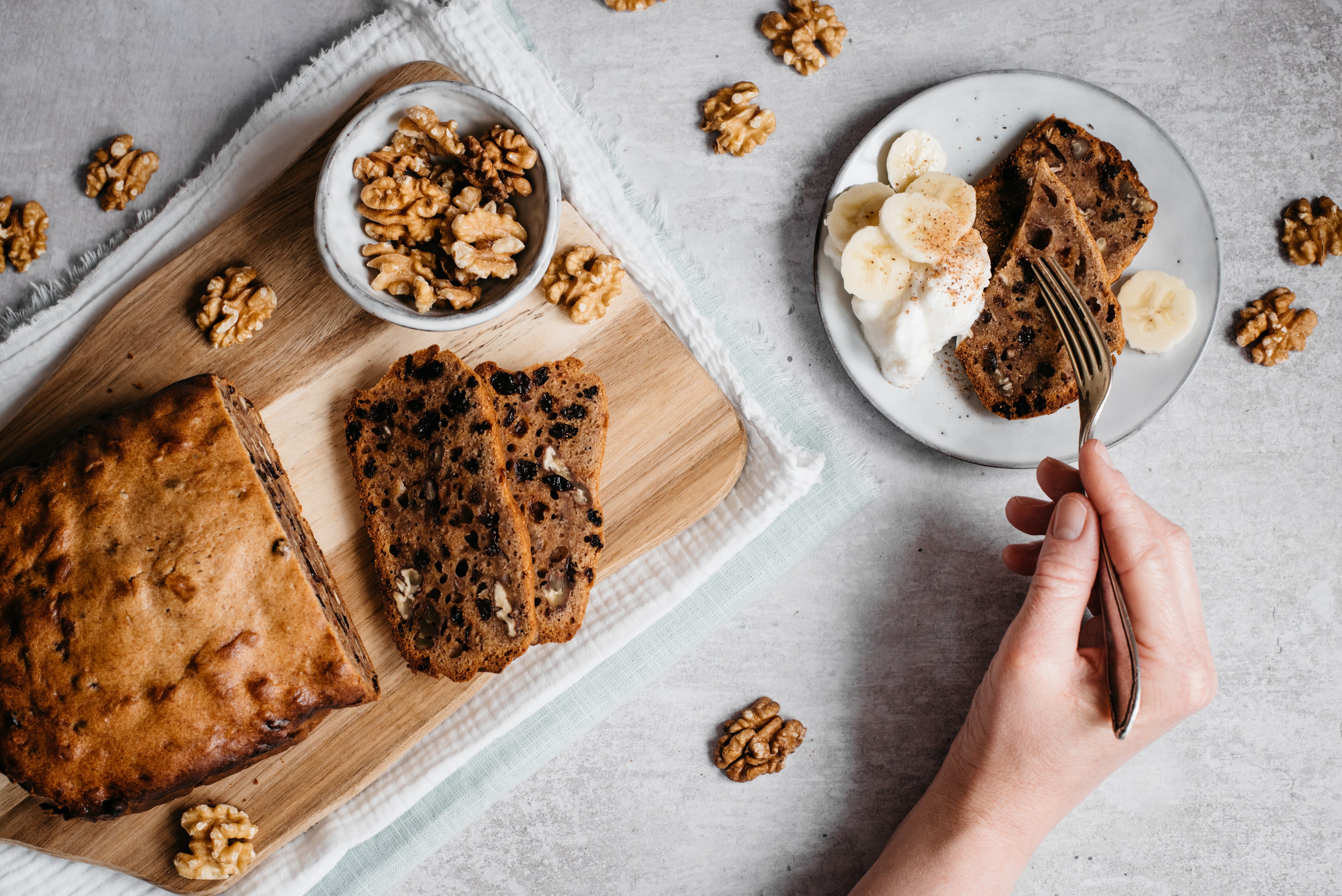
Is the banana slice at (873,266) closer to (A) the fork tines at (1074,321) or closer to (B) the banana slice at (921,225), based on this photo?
(B) the banana slice at (921,225)

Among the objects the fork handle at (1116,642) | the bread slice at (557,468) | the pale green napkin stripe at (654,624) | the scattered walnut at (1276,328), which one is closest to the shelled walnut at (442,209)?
the bread slice at (557,468)

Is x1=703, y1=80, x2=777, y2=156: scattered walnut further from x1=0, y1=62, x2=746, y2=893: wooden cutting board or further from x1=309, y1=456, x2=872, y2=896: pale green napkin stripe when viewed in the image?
x1=309, y1=456, x2=872, y2=896: pale green napkin stripe

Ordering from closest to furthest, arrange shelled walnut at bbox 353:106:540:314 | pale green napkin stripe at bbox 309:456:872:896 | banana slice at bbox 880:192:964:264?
shelled walnut at bbox 353:106:540:314
banana slice at bbox 880:192:964:264
pale green napkin stripe at bbox 309:456:872:896

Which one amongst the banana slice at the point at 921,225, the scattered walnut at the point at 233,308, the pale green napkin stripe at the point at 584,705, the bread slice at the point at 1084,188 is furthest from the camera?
the pale green napkin stripe at the point at 584,705

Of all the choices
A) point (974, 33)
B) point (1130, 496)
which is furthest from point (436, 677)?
point (974, 33)

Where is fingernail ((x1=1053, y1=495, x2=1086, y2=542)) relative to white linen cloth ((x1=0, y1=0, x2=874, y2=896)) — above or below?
below

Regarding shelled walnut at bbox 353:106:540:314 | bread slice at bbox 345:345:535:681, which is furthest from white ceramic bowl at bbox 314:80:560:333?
bread slice at bbox 345:345:535:681
